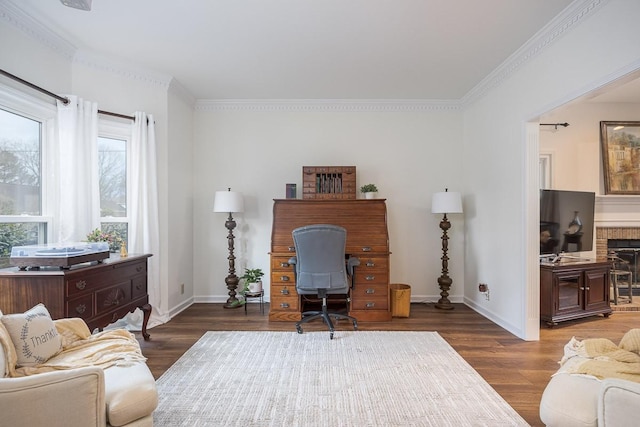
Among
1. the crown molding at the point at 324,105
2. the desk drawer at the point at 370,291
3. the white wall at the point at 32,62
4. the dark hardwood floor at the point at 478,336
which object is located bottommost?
the dark hardwood floor at the point at 478,336

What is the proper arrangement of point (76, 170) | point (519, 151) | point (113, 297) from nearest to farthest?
point (113, 297) < point (76, 170) < point (519, 151)

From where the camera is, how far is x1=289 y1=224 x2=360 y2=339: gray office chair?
125 inches

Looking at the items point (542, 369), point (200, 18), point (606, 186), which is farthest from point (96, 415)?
point (606, 186)

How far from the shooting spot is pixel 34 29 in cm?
263

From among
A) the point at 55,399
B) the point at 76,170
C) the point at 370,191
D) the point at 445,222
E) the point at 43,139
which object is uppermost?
the point at 43,139

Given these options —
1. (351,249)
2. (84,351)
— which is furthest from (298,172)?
(84,351)

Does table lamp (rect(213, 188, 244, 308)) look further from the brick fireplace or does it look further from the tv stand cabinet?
the brick fireplace

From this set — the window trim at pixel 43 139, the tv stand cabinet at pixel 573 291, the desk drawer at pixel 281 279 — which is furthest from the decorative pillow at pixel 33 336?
the tv stand cabinet at pixel 573 291

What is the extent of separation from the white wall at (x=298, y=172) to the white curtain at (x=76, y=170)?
57.9 inches

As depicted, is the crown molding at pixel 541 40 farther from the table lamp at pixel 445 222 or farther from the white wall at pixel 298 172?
the table lamp at pixel 445 222

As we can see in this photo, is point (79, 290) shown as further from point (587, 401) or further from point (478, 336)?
point (478, 336)

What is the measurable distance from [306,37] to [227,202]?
2.16 meters

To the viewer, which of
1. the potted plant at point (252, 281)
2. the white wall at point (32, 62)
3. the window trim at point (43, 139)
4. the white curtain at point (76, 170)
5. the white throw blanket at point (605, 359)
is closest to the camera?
the white throw blanket at point (605, 359)

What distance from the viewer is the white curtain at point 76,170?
288 cm
